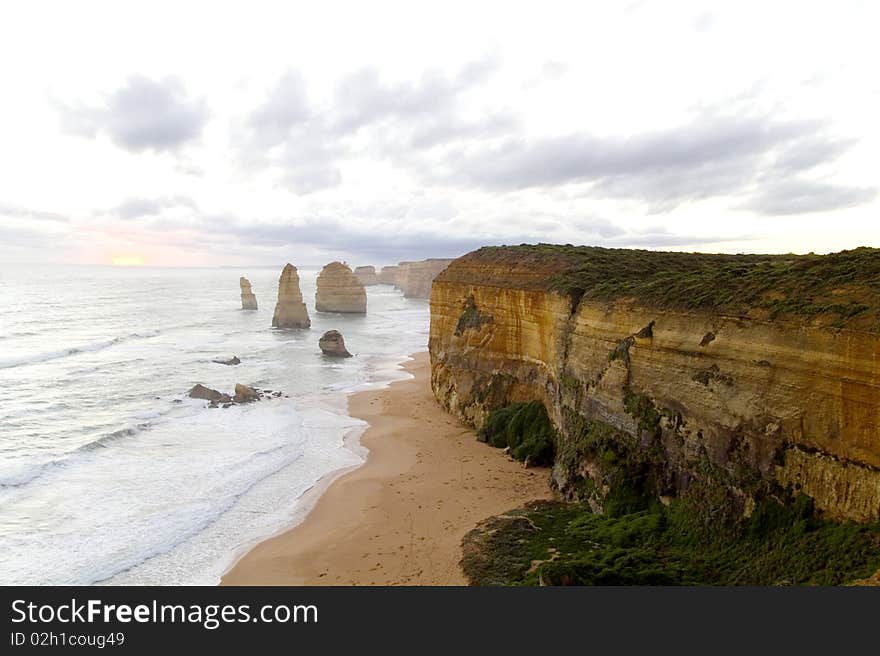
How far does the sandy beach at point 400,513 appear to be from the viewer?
1512 centimetres

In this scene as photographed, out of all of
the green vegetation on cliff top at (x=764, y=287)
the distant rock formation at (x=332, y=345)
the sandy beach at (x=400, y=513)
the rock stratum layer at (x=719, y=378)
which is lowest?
the sandy beach at (x=400, y=513)

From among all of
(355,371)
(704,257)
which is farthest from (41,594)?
(355,371)

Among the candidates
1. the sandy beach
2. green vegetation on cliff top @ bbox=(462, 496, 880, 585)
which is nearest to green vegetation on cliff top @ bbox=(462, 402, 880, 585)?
green vegetation on cliff top @ bbox=(462, 496, 880, 585)

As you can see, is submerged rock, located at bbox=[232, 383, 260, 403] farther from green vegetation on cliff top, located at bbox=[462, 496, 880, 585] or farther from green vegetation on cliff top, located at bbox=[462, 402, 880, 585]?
green vegetation on cliff top, located at bbox=[462, 496, 880, 585]

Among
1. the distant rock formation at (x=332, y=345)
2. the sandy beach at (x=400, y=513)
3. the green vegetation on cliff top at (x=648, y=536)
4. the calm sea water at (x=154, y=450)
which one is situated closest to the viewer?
the green vegetation on cliff top at (x=648, y=536)

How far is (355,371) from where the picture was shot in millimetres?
48156

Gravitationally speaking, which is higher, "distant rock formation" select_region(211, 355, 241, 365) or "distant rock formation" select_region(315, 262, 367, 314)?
"distant rock formation" select_region(315, 262, 367, 314)

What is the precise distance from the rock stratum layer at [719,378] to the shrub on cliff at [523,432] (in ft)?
3.18

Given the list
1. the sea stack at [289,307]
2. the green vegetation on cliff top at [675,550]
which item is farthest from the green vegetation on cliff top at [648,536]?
the sea stack at [289,307]

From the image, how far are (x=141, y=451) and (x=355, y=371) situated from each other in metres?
23.3

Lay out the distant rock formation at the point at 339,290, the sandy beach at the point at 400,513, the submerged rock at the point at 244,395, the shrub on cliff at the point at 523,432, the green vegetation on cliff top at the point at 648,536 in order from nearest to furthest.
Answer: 1. the green vegetation on cliff top at the point at 648,536
2. the sandy beach at the point at 400,513
3. the shrub on cliff at the point at 523,432
4. the submerged rock at the point at 244,395
5. the distant rock formation at the point at 339,290

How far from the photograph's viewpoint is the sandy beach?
15125 mm

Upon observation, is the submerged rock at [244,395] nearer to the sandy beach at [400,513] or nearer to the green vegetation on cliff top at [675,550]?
the sandy beach at [400,513]

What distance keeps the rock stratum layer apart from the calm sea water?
11.1m
